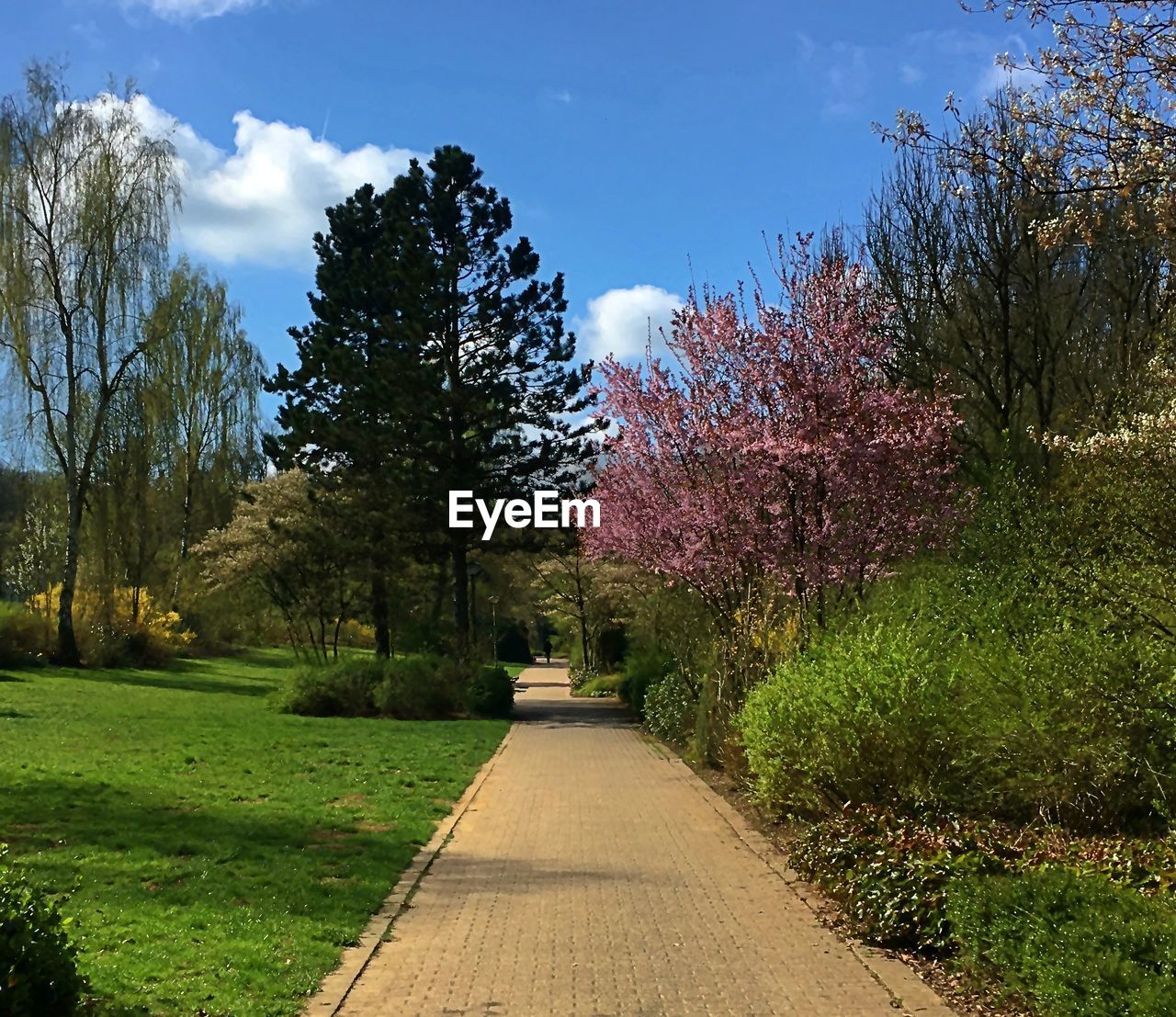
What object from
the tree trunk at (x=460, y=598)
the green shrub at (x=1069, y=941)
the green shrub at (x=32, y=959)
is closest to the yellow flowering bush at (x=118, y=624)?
the tree trunk at (x=460, y=598)

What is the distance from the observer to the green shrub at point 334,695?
23.5 m

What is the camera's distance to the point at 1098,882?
5.25 m

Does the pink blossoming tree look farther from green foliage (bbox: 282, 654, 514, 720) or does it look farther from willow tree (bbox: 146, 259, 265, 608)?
willow tree (bbox: 146, 259, 265, 608)

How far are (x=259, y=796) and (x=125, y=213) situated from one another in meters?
23.2

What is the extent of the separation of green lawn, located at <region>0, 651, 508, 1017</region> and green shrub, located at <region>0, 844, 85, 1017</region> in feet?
1.76

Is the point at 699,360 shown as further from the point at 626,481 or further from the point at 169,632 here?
the point at 169,632

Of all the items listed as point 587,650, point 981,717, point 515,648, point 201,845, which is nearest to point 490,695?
point 587,650

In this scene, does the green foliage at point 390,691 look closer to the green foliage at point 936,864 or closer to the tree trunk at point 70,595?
the tree trunk at point 70,595

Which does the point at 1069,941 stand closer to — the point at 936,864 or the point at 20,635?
the point at 936,864

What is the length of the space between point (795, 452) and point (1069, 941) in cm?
845

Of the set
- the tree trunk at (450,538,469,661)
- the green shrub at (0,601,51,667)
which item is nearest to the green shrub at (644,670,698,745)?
the tree trunk at (450,538,469,661)

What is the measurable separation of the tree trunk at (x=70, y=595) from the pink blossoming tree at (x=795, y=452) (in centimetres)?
1943

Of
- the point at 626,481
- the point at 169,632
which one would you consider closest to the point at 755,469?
the point at 626,481

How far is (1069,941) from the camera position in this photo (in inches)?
181
